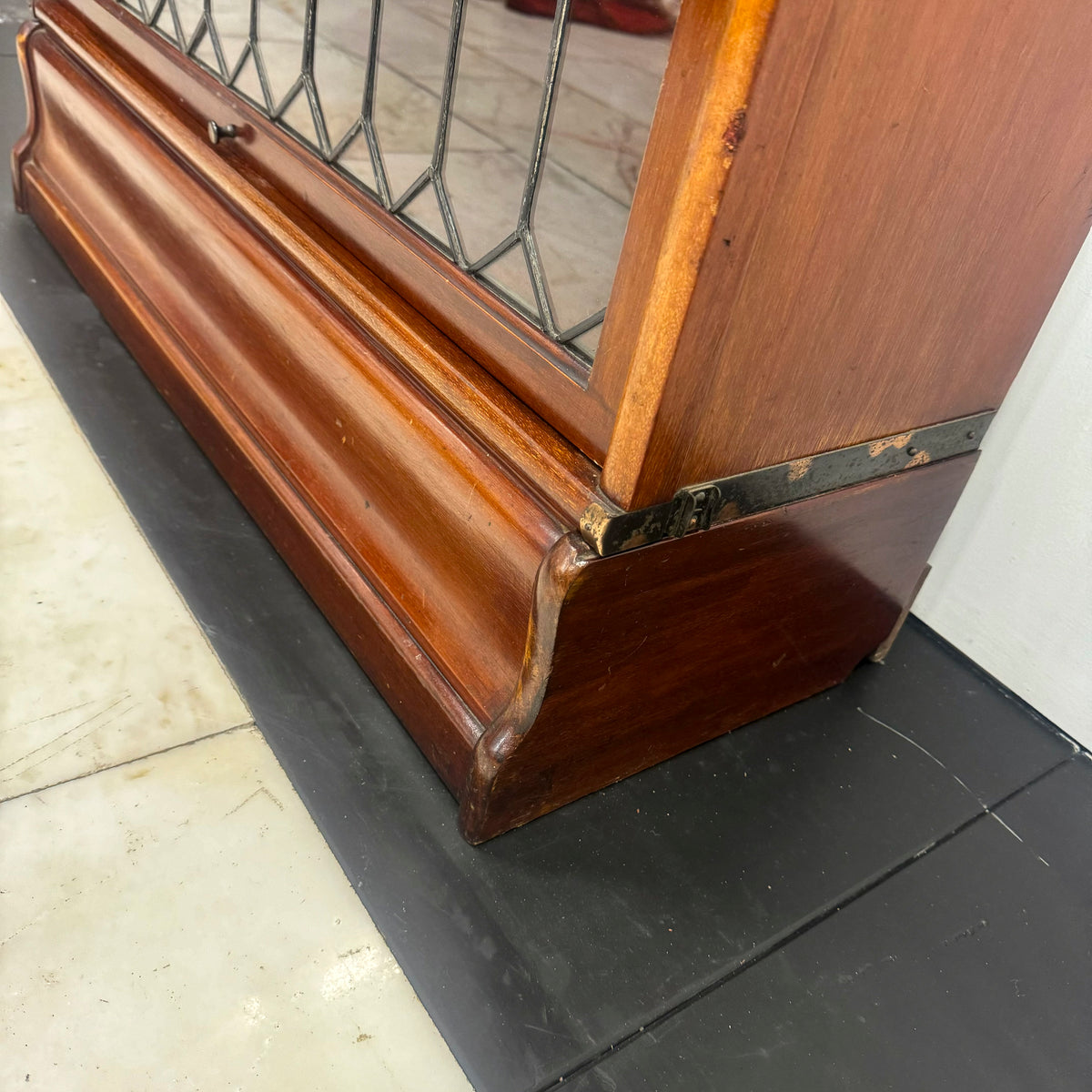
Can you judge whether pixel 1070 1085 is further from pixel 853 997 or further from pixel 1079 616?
pixel 1079 616

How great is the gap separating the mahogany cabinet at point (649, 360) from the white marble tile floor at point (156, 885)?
0.59 ft

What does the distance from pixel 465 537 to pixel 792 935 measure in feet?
1.72

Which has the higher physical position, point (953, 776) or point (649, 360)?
point (649, 360)

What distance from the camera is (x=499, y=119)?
2.86 ft

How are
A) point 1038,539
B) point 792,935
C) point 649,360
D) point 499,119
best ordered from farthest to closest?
point 1038,539
point 792,935
point 499,119
point 649,360

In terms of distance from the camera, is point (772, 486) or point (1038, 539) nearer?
point (772, 486)

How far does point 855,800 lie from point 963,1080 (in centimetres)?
32

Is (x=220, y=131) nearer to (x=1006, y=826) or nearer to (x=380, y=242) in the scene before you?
(x=380, y=242)

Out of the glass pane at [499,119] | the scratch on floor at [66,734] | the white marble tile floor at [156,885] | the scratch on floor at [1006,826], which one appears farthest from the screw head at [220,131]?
the scratch on floor at [1006,826]

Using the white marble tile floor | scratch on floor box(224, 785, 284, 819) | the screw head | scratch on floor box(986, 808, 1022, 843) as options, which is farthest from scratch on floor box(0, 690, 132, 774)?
scratch on floor box(986, 808, 1022, 843)

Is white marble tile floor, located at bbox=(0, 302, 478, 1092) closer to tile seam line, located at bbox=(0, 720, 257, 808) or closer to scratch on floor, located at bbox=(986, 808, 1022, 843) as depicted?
tile seam line, located at bbox=(0, 720, 257, 808)

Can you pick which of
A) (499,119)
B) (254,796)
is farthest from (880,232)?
(254,796)

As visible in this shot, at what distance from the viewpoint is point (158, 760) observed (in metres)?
1.02

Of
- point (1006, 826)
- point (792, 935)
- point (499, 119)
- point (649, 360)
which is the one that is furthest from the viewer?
point (1006, 826)
